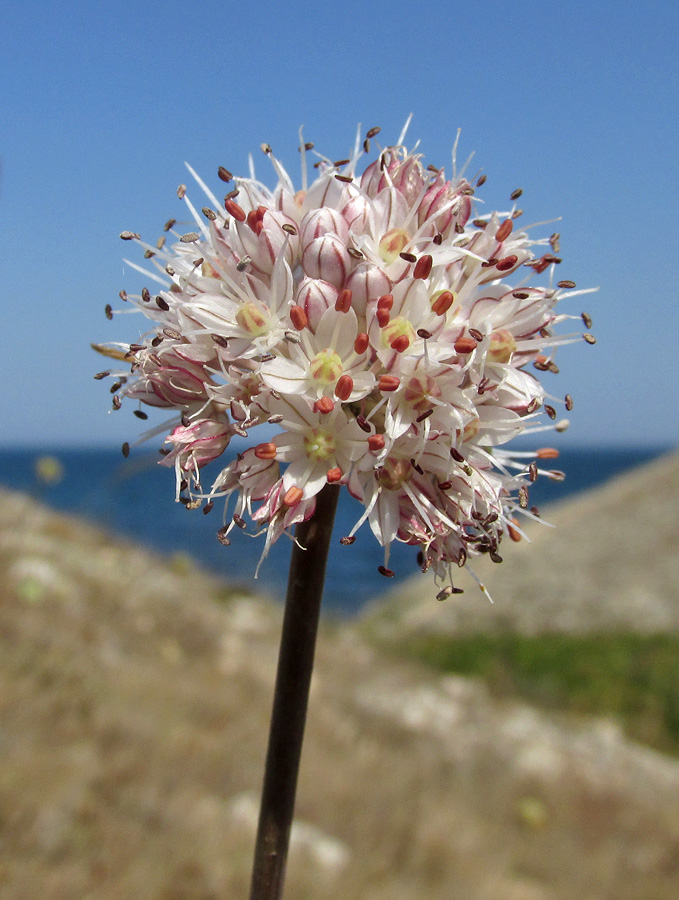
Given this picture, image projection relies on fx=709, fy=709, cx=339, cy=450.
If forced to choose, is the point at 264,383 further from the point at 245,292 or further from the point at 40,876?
the point at 40,876

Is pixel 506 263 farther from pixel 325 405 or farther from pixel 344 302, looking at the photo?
pixel 325 405

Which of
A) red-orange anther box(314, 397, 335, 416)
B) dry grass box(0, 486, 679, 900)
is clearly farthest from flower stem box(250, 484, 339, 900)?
dry grass box(0, 486, 679, 900)

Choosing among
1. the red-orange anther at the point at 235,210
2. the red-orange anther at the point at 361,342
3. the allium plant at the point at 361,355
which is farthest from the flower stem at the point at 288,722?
the red-orange anther at the point at 235,210

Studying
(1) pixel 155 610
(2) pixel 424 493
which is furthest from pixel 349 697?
(2) pixel 424 493

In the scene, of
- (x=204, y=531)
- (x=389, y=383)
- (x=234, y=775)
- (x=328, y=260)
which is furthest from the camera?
(x=204, y=531)

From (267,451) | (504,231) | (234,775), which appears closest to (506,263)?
(504,231)

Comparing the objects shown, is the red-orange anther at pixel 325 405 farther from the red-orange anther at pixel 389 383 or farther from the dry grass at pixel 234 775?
the dry grass at pixel 234 775

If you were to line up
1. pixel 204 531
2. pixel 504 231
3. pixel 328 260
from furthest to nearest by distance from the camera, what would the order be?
pixel 204 531 → pixel 504 231 → pixel 328 260

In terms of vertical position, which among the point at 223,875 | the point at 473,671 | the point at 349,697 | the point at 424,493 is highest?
the point at 424,493
